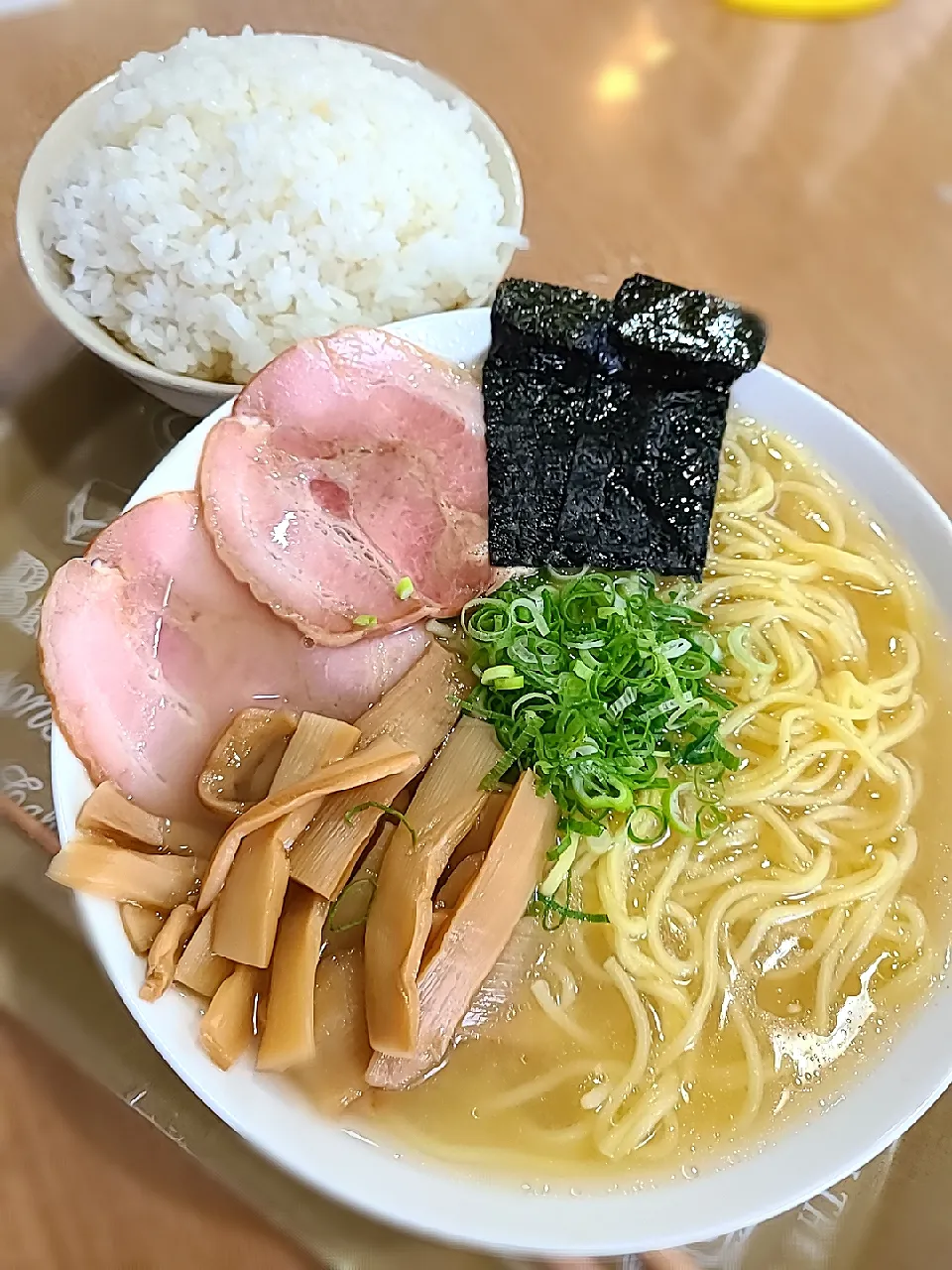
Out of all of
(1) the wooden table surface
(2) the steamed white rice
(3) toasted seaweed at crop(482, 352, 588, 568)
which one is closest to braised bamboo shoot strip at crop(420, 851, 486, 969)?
(3) toasted seaweed at crop(482, 352, 588, 568)

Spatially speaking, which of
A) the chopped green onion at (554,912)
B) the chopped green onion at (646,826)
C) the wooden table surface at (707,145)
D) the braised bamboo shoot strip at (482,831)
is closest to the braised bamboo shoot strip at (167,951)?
the braised bamboo shoot strip at (482,831)

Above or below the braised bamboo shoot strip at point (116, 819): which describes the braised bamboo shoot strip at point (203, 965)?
below

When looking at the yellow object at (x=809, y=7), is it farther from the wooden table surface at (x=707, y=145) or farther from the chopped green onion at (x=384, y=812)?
the chopped green onion at (x=384, y=812)

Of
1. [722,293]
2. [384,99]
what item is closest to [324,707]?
[384,99]

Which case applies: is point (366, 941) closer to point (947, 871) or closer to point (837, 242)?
point (947, 871)

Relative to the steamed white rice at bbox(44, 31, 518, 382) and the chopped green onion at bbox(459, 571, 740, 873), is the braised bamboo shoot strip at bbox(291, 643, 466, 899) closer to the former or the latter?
the chopped green onion at bbox(459, 571, 740, 873)
